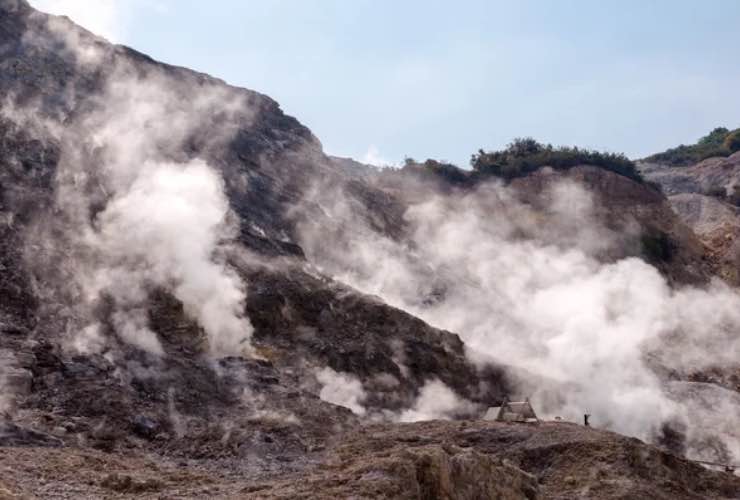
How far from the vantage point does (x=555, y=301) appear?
1485 inches

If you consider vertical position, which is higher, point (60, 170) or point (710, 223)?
point (710, 223)

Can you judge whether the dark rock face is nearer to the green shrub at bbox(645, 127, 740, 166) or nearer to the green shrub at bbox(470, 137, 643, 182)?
the green shrub at bbox(470, 137, 643, 182)

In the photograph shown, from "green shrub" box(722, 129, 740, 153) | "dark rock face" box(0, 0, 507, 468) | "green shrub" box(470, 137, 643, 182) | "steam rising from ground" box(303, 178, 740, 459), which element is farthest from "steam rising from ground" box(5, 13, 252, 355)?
"green shrub" box(722, 129, 740, 153)

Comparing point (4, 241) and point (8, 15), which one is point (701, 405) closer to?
point (4, 241)

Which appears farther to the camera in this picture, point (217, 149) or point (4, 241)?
point (217, 149)

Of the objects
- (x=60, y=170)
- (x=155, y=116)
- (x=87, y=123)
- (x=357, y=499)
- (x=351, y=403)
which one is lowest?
(x=357, y=499)

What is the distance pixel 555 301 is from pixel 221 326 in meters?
18.9

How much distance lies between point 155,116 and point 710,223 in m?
32.6

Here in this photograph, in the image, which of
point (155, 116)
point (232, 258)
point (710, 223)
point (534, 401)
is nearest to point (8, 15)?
point (155, 116)

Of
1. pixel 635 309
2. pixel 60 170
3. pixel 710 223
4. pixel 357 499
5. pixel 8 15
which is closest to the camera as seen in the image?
pixel 357 499

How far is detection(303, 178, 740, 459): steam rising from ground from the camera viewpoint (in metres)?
28.2

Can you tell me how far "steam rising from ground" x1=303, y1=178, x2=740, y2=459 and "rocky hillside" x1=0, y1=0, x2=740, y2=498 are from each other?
0.90ft

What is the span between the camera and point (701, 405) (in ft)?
93.5

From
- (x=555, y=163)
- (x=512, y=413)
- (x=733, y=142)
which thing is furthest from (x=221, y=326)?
(x=733, y=142)
